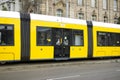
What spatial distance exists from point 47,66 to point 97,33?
24.4ft

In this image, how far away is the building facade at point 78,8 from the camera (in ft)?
156

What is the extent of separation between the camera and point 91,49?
2581 cm

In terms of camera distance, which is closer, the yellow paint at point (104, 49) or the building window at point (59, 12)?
the yellow paint at point (104, 49)

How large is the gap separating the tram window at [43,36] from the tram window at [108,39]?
5.60 m

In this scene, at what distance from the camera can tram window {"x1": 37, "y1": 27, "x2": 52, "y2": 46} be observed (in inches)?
861

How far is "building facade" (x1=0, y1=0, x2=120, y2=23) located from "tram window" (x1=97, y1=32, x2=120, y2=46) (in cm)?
1437

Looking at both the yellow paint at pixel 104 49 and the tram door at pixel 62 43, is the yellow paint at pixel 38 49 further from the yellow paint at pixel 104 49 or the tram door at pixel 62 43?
the yellow paint at pixel 104 49

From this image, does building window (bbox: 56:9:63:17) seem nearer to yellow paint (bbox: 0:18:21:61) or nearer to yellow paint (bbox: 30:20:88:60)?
yellow paint (bbox: 30:20:88:60)

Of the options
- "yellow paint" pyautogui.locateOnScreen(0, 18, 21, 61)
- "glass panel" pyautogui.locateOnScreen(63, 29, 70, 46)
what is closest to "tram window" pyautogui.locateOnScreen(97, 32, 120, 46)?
"glass panel" pyautogui.locateOnScreen(63, 29, 70, 46)

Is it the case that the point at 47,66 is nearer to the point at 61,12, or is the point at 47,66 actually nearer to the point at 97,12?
the point at 61,12

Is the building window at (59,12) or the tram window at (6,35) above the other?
the building window at (59,12)

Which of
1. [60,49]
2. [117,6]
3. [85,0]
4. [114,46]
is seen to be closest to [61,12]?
[85,0]

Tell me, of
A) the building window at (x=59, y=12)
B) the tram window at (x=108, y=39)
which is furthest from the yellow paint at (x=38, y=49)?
the building window at (x=59, y=12)

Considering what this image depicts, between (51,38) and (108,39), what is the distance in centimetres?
676
